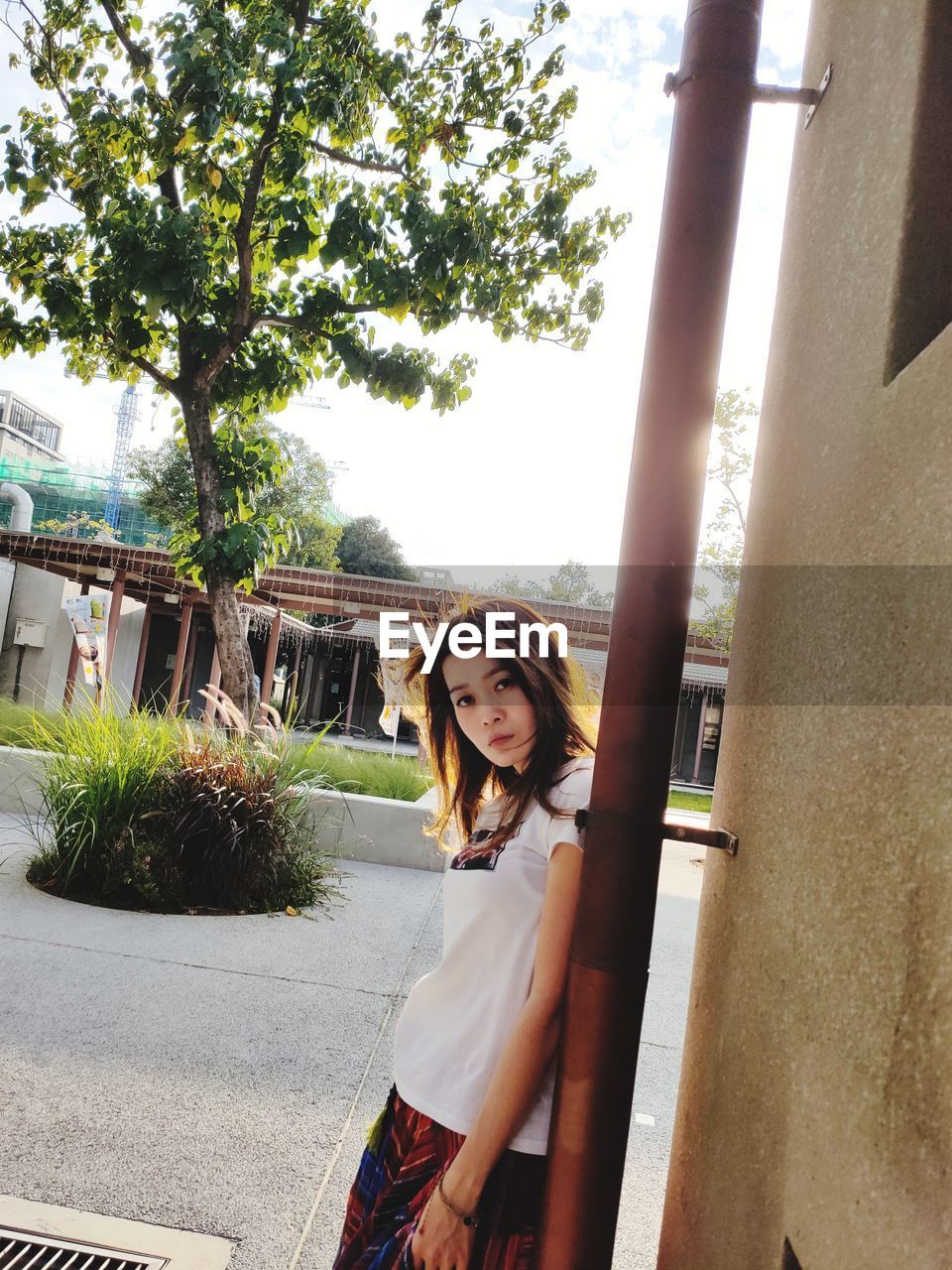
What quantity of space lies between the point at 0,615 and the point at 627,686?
20.5m

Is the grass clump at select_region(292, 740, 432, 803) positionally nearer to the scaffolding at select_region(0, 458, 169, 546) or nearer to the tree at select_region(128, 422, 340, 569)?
the tree at select_region(128, 422, 340, 569)

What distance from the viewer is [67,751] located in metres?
5.47

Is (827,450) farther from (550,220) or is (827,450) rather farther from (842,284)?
(550,220)

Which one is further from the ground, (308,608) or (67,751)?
(308,608)

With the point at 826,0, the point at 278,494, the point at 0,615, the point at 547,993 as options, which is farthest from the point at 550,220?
the point at 278,494

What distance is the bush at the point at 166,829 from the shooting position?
16.1 ft

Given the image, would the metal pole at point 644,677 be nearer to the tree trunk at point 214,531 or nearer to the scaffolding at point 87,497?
the tree trunk at point 214,531

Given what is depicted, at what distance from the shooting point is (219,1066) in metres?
2.96

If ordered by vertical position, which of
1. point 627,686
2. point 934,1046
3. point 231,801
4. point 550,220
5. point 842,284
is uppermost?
point 550,220

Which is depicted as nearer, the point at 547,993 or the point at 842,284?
the point at 842,284

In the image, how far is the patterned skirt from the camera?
1.30 meters

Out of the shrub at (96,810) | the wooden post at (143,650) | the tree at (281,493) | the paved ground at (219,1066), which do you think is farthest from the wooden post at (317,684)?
the paved ground at (219,1066)

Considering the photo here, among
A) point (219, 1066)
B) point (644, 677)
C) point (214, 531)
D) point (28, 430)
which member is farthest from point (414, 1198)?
point (28, 430)

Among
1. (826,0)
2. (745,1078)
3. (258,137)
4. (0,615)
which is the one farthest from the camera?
(0,615)
